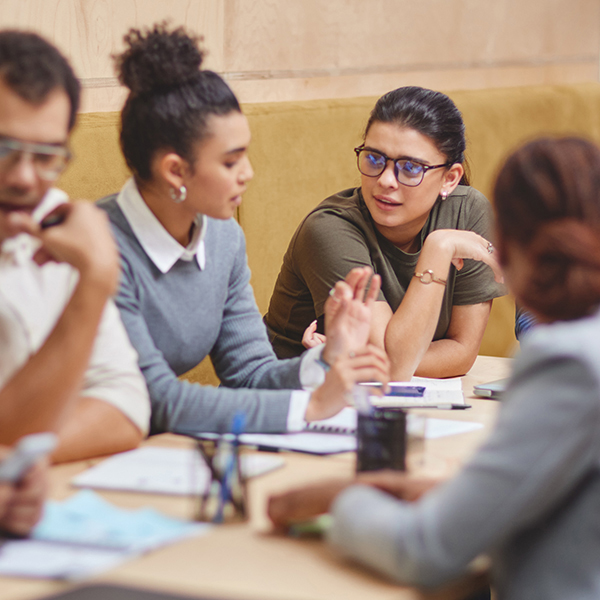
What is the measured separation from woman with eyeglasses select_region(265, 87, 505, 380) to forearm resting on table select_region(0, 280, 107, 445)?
92cm

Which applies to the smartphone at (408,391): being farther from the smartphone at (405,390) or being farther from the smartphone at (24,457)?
the smartphone at (24,457)

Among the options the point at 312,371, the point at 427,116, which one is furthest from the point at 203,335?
the point at 427,116

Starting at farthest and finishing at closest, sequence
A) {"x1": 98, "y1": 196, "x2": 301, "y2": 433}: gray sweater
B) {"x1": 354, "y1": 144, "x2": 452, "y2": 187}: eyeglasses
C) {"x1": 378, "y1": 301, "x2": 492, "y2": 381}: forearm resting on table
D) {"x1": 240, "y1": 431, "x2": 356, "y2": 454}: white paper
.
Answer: {"x1": 354, "y1": 144, "x2": 452, "y2": 187}: eyeglasses, {"x1": 378, "y1": 301, "x2": 492, "y2": 381}: forearm resting on table, {"x1": 98, "y1": 196, "x2": 301, "y2": 433}: gray sweater, {"x1": 240, "y1": 431, "x2": 356, "y2": 454}: white paper

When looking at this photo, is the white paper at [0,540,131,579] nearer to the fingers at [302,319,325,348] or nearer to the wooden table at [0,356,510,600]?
the wooden table at [0,356,510,600]

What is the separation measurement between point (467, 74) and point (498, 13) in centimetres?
37

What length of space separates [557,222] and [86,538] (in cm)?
57

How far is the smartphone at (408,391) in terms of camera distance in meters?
1.60

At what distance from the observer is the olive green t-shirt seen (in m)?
1.99

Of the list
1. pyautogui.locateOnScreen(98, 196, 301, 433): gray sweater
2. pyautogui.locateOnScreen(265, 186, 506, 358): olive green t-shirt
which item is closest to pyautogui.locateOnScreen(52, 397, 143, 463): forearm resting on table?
pyautogui.locateOnScreen(98, 196, 301, 433): gray sweater

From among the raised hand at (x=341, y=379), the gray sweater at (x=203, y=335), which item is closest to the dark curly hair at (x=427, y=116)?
the gray sweater at (x=203, y=335)

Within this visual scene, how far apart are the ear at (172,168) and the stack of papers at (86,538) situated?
2.13 feet

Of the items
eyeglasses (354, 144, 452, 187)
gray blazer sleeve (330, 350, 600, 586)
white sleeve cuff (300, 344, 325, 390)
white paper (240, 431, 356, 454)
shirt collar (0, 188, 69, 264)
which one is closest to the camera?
gray blazer sleeve (330, 350, 600, 586)

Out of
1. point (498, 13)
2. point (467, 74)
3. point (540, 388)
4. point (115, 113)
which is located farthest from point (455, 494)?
point (498, 13)

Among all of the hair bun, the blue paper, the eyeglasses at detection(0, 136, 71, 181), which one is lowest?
the blue paper
